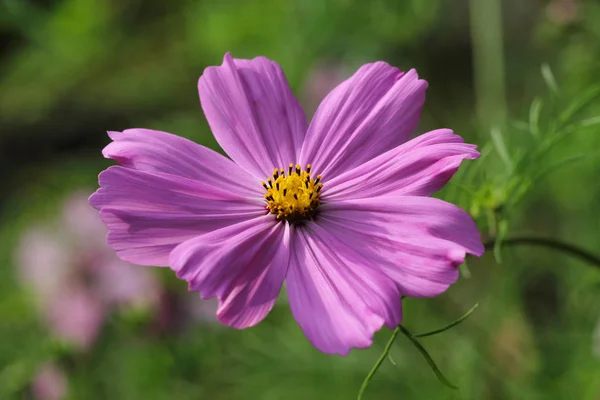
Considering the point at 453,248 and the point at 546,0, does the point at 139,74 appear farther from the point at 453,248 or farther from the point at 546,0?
the point at 453,248

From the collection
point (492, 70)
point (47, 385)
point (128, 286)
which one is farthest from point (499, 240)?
point (492, 70)

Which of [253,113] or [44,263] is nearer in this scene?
[253,113]

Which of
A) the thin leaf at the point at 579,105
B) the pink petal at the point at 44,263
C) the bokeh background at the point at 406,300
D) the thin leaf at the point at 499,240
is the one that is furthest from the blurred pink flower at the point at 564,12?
the pink petal at the point at 44,263

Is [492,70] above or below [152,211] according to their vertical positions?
below

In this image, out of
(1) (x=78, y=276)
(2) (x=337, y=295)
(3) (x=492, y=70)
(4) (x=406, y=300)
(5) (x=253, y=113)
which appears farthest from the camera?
(3) (x=492, y=70)

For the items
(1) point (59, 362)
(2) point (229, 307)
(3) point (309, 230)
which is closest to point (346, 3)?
(1) point (59, 362)

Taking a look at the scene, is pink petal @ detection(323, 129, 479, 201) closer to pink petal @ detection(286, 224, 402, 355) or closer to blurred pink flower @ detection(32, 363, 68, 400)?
pink petal @ detection(286, 224, 402, 355)

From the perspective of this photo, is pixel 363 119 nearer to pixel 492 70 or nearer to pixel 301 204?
pixel 301 204

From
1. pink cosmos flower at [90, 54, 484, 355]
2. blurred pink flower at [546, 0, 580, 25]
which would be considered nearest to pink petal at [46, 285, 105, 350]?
pink cosmos flower at [90, 54, 484, 355]
